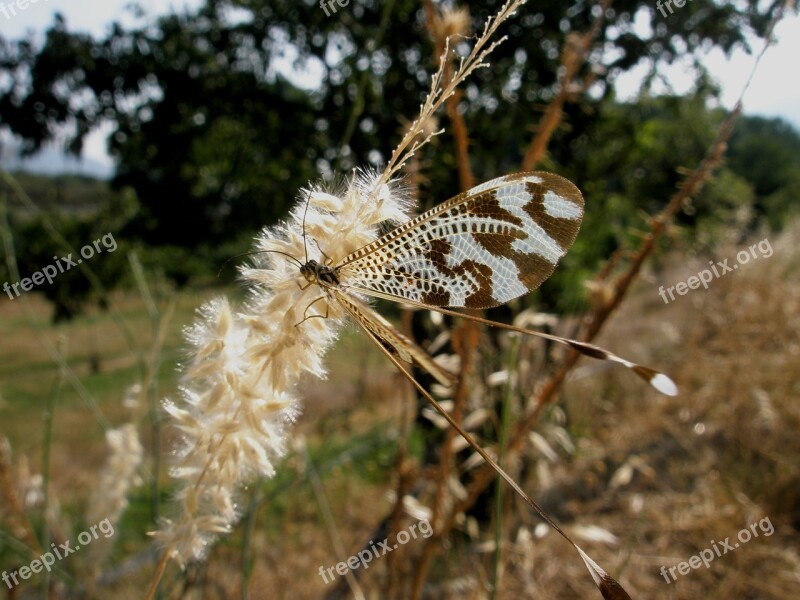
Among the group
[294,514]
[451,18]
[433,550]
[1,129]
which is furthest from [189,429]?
[1,129]

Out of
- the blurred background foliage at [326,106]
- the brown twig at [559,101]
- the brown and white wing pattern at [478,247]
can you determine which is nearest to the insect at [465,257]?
the brown and white wing pattern at [478,247]

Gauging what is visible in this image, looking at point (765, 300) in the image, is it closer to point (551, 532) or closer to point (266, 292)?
point (551, 532)

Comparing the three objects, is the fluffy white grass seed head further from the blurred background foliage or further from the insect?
the blurred background foliage

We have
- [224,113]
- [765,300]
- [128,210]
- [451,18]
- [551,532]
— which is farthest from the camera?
[128,210]

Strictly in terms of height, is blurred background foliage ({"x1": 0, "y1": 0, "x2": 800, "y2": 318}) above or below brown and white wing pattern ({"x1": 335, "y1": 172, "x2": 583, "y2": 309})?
below

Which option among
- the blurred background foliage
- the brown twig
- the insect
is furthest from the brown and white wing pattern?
the blurred background foliage

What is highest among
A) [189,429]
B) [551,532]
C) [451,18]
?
[451,18]
